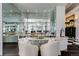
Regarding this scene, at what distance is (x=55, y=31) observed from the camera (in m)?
6.66

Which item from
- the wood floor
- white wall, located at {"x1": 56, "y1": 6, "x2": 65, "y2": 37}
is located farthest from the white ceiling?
the wood floor

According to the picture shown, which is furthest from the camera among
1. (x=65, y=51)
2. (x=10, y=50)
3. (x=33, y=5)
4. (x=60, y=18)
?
(x=60, y=18)

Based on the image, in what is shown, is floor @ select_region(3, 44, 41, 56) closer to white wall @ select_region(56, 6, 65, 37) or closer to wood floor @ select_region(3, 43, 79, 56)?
wood floor @ select_region(3, 43, 79, 56)

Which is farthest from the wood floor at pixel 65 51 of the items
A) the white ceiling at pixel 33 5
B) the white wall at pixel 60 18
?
the white wall at pixel 60 18

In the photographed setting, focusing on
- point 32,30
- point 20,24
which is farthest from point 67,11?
point 20,24

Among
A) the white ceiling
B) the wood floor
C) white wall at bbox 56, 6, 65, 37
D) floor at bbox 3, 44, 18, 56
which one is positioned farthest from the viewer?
white wall at bbox 56, 6, 65, 37

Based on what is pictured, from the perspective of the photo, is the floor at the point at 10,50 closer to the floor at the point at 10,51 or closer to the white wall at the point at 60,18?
the floor at the point at 10,51

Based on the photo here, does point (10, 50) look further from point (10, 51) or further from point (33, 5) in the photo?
point (33, 5)

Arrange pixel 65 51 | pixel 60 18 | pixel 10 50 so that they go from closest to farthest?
pixel 65 51
pixel 10 50
pixel 60 18

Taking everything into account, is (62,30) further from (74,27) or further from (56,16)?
(74,27)

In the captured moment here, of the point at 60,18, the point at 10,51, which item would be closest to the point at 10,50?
the point at 10,51

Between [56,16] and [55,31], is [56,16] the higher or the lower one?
the higher one

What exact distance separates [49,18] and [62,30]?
4.26 ft

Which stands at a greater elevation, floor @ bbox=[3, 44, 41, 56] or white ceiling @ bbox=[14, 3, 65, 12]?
white ceiling @ bbox=[14, 3, 65, 12]
